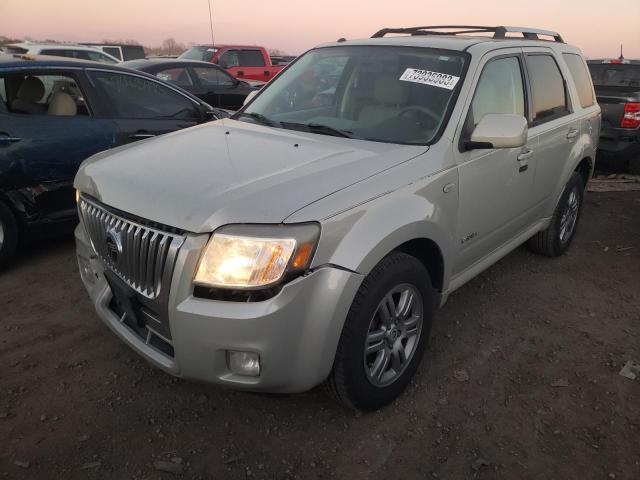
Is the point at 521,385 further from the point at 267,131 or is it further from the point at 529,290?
the point at 267,131

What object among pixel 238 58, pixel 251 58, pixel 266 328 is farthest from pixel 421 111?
pixel 251 58

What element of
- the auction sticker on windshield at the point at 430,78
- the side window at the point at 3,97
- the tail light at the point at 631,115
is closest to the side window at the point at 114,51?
the side window at the point at 3,97

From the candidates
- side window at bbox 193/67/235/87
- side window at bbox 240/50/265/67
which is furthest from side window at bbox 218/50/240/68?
side window at bbox 193/67/235/87

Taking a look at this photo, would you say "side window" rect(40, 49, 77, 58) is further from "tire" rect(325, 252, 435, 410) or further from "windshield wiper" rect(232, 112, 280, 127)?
"tire" rect(325, 252, 435, 410)

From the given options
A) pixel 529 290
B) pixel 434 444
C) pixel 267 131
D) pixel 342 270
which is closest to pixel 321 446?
pixel 434 444

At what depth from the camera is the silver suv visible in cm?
197

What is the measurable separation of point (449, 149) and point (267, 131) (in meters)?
1.03

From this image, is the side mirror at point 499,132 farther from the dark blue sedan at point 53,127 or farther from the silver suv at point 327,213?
the dark blue sedan at point 53,127

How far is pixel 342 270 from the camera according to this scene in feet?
6.72

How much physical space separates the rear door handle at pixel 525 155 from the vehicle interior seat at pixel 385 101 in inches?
35.0

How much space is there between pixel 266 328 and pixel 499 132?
1567mm

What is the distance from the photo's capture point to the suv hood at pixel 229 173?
201 centimetres

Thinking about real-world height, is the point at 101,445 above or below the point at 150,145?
below

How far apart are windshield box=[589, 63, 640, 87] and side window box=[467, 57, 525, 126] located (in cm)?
523
